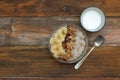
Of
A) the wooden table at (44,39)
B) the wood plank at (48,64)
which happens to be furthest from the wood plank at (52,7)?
the wood plank at (48,64)

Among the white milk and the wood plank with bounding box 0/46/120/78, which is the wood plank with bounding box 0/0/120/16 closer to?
the white milk

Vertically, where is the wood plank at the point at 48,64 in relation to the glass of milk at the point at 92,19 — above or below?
below

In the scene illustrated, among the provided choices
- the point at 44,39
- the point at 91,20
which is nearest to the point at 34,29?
the point at 44,39

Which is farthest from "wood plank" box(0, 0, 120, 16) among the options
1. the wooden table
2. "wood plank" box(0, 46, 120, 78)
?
"wood plank" box(0, 46, 120, 78)

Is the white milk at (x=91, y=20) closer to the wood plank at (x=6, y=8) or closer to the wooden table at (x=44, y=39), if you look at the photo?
the wooden table at (x=44, y=39)

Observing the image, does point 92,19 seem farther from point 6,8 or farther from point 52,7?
point 6,8

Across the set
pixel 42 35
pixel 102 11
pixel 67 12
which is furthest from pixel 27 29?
pixel 102 11

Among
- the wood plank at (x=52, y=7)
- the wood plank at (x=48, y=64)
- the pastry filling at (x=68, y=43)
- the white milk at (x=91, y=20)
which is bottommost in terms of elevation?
the wood plank at (x=48, y=64)
